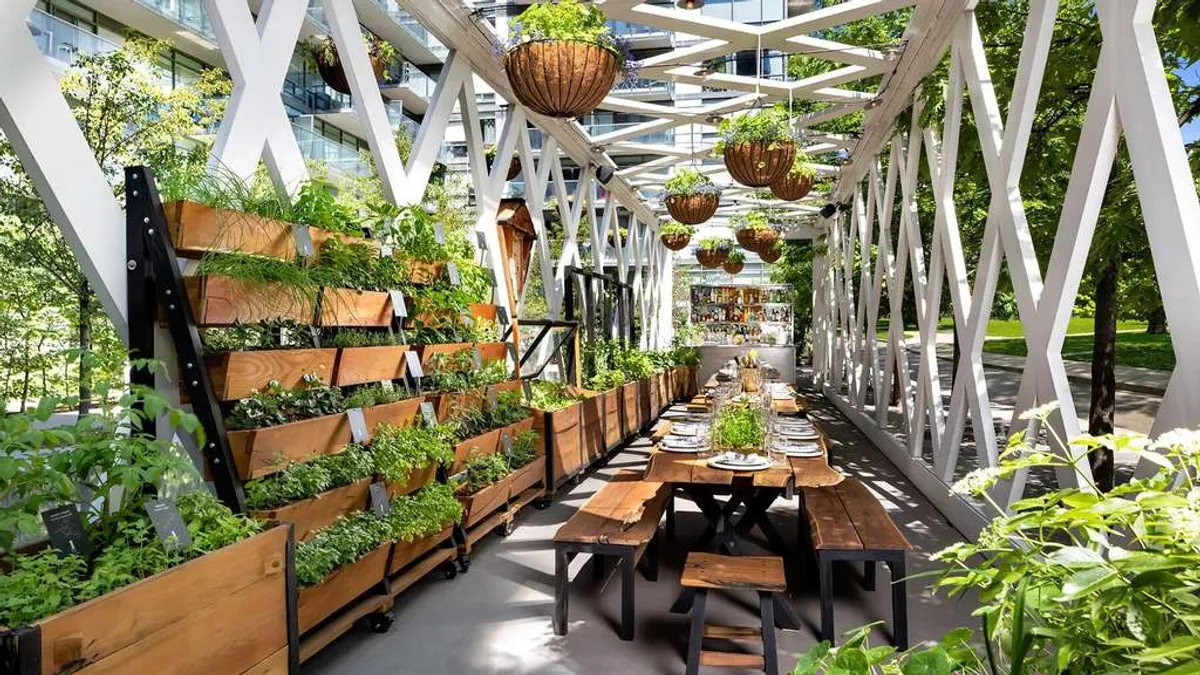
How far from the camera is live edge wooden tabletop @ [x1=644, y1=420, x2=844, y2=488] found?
3.82m

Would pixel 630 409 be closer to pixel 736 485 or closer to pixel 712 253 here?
pixel 736 485

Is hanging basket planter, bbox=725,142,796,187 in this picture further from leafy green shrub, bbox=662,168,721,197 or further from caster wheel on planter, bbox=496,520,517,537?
caster wheel on planter, bbox=496,520,517,537

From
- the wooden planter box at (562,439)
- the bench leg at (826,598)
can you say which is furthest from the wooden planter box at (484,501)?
the bench leg at (826,598)

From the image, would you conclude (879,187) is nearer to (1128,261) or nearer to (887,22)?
(887,22)

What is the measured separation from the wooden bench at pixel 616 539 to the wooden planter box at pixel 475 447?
2.76 ft

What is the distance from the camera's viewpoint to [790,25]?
6.07 m

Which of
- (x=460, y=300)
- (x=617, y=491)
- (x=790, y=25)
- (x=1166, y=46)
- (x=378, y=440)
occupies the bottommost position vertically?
(x=617, y=491)

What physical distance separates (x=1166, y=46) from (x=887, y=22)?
533cm

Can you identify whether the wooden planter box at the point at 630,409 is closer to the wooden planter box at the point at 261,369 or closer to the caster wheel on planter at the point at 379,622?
the caster wheel on planter at the point at 379,622

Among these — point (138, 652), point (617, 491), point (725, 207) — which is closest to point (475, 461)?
point (617, 491)

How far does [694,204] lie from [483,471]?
4.71 metres

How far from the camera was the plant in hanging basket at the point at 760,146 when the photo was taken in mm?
5719

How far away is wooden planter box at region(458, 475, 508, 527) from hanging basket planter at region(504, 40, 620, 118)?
2245 millimetres

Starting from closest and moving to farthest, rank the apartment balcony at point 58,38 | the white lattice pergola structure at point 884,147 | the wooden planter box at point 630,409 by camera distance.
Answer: the white lattice pergola structure at point 884,147, the wooden planter box at point 630,409, the apartment balcony at point 58,38
